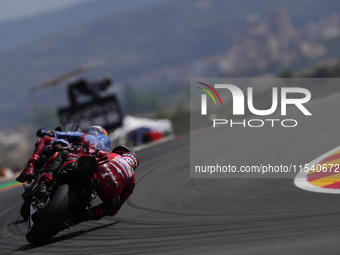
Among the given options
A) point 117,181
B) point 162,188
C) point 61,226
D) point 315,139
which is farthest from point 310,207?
point 315,139

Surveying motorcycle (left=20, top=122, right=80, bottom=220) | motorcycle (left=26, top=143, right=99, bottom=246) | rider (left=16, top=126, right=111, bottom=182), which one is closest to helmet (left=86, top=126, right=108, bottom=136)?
rider (left=16, top=126, right=111, bottom=182)

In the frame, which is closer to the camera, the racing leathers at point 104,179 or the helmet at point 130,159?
the racing leathers at point 104,179

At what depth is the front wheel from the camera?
4625 mm

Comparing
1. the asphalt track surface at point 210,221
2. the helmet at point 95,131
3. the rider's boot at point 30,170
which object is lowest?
the asphalt track surface at point 210,221

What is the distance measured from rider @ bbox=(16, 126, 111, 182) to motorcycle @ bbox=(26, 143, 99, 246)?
1051mm

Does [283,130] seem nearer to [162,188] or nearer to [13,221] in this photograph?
[162,188]

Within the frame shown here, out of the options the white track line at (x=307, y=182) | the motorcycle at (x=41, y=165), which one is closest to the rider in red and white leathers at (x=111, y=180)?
the motorcycle at (x=41, y=165)

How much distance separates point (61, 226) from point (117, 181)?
769 mm

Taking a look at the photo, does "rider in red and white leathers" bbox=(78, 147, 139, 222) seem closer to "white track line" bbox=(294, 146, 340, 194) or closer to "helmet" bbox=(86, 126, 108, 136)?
"helmet" bbox=(86, 126, 108, 136)

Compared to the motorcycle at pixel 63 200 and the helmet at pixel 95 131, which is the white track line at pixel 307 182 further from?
the helmet at pixel 95 131

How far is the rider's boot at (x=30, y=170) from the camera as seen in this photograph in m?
6.24

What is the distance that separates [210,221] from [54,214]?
159 centimetres

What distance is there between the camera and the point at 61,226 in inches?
190

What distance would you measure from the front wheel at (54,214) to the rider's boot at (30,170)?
1548 mm
